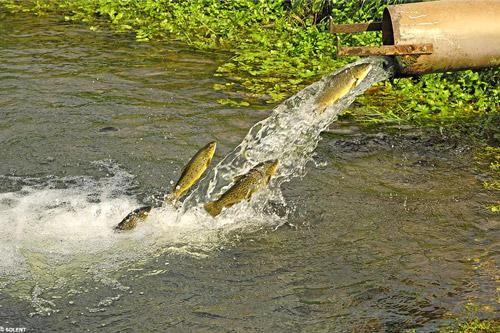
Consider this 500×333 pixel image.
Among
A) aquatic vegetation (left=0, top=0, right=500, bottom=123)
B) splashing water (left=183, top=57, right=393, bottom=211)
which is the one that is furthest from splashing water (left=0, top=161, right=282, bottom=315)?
aquatic vegetation (left=0, top=0, right=500, bottom=123)

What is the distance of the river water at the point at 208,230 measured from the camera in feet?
17.3

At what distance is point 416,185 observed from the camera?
7090 mm

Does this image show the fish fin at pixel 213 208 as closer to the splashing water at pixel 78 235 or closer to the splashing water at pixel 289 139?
the splashing water at pixel 78 235

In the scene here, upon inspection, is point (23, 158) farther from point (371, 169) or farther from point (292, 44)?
point (292, 44)

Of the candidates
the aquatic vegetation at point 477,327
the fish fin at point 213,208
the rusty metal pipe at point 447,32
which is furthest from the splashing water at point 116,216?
the aquatic vegetation at point 477,327

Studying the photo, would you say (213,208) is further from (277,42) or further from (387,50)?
(277,42)

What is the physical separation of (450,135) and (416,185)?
1.14 meters

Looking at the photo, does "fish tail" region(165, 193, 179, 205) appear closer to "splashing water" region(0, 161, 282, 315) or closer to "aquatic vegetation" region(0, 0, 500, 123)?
"splashing water" region(0, 161, 282, 315)

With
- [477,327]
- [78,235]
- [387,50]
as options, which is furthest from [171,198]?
[477,327]

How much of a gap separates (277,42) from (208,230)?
14.5 feet

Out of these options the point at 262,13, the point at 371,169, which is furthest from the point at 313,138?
the point at 262,13

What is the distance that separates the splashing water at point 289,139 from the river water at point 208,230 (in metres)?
0.16

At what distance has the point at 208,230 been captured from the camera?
635 cm

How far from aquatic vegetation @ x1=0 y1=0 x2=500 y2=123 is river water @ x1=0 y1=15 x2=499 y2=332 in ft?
1.82
